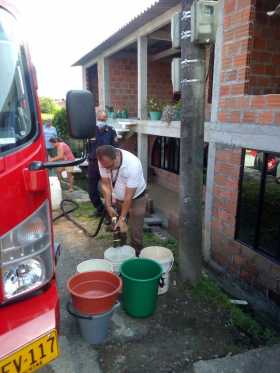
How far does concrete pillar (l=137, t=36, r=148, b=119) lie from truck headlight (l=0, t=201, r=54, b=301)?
5.95m

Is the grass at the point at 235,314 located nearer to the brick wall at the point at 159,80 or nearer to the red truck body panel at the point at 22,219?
the red truck body panel at the point at 22,219

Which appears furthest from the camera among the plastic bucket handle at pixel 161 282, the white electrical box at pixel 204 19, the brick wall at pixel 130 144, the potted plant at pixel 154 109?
the brick wall at pixel 130 144

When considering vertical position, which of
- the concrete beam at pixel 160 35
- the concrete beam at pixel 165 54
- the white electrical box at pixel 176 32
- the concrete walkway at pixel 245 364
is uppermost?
the concrete beam at pixel 160 35

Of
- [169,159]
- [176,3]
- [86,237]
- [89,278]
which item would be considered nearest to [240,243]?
[89,278]

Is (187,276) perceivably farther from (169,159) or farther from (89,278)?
(169,159)

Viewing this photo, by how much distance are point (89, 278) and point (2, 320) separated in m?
1.40

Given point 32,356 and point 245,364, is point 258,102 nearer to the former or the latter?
point 245,364

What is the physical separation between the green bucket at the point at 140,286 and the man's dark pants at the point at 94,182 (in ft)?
10.2

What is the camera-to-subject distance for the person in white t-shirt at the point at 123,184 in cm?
364

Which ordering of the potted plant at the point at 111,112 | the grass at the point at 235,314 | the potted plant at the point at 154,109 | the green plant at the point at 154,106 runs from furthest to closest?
the potted plant at the point at 111,112 < the green plant at the point at 154,106 < the potted plant at the point at 154,109 < the grass at the point at 235,314

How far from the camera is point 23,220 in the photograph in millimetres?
1703

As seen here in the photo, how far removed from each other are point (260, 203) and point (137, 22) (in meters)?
4.80

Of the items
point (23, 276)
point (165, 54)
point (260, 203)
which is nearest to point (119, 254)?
point (260, 203)

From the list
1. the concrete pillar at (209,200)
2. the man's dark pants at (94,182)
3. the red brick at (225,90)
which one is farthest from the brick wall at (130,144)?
the red brick at (225,90)
